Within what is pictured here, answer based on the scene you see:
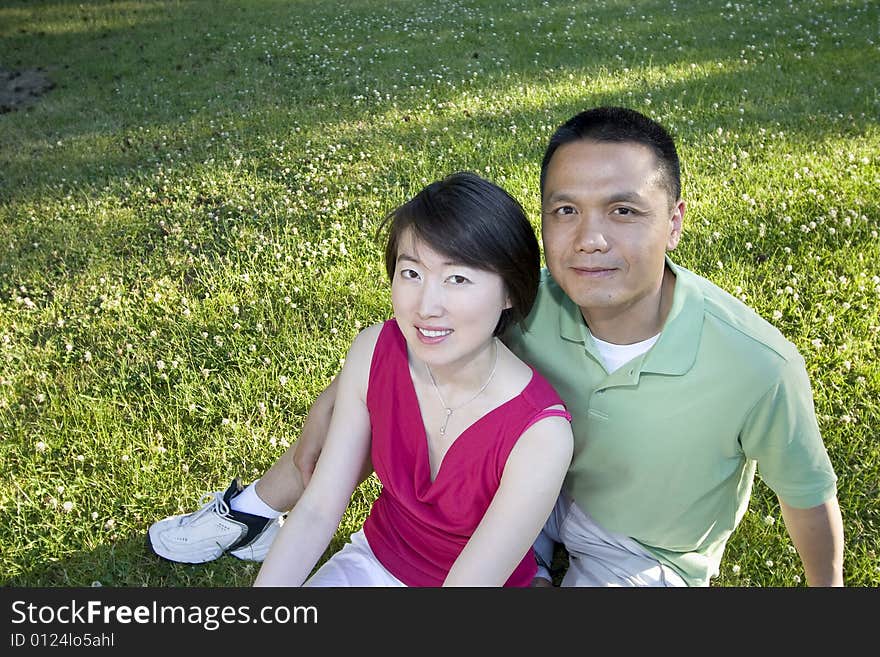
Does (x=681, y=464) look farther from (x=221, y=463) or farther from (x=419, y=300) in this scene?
(x=221, y=463)

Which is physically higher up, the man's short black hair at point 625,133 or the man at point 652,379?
the man's short black hair at point 625,133

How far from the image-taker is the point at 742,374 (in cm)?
268

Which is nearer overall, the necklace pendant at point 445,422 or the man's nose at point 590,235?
the man's nose at point 590,235

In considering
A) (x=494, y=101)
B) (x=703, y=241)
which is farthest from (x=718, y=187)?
(x=494, y=101)

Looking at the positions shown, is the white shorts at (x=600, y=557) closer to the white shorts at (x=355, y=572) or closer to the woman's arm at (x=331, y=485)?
the white shorts at (x=355, y=572)

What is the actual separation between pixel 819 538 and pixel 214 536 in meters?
2.64

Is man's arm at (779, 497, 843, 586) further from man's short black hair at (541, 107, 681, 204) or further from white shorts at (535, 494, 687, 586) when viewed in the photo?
man's short black hair at (541, 107, 681, 204)

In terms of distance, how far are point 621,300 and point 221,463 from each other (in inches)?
99.7

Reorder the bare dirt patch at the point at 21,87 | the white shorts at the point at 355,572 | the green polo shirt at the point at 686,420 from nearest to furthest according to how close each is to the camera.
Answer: the green polo shirt at the point at 686,420 < the white shorts at the point at 355,572 < the bare dirt patch at the point at 21,87

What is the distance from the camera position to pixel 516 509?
2.57m

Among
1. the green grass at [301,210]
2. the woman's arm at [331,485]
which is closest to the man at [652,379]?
the woman's arm at [331,485]

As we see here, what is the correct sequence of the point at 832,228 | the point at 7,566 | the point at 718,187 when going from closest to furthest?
the point at 7,566 < the point at 832,228 < the point at 718,187

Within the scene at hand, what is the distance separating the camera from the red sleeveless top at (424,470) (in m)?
2.73

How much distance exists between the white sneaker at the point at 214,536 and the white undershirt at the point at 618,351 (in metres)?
1.87
